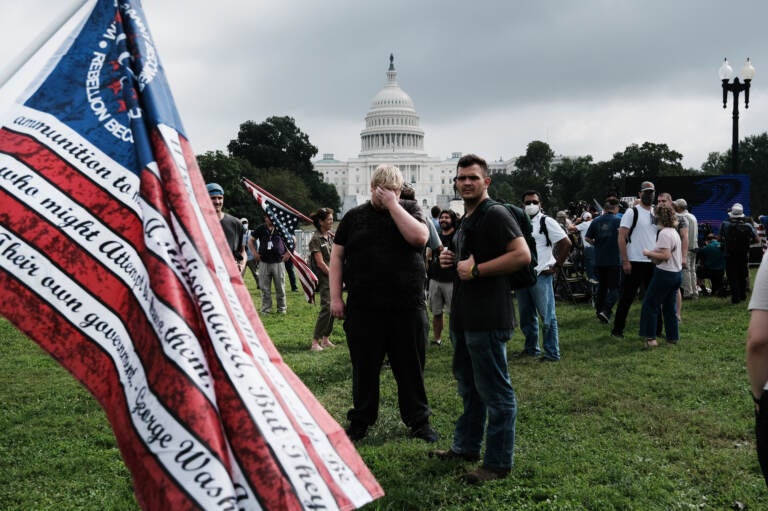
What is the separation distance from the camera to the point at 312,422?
1.79 meters

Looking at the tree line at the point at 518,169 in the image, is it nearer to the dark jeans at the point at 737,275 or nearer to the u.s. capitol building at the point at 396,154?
the u.s. capitol building at the point at 396,154

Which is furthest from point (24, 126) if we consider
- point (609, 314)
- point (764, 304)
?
point (609, 314)

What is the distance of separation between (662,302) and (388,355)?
4593 mm

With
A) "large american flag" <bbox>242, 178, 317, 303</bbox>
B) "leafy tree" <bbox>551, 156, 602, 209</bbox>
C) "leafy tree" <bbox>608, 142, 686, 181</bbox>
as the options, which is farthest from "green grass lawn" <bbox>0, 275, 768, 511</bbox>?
"leafy tree" <bbox>551, 156, 602, 209</bbox>

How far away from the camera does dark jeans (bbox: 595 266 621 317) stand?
33.7 ft

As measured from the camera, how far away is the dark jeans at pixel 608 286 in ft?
33.7

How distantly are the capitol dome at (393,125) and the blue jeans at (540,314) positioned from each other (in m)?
116

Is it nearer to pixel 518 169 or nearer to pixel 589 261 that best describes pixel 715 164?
pixel 518 169

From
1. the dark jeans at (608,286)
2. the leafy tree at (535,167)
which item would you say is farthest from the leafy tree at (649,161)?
the dark jeans at (608,286)

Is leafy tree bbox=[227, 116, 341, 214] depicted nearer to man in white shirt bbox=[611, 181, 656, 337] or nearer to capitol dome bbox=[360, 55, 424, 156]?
capitol dome bbox=[360, 55, 424, 156]

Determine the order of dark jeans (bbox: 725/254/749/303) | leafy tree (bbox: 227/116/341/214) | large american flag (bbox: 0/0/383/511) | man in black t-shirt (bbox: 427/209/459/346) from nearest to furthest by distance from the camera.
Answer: large american flag (bbox: 0/0/383/511)
man in black t-shirt (bbox: 427/209/459/346)
dark jeans (bbox: 725/254/749/303)
leafy tree (bbox: 227/116/341/214)

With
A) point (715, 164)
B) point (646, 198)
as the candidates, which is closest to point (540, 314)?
point (646, 198)

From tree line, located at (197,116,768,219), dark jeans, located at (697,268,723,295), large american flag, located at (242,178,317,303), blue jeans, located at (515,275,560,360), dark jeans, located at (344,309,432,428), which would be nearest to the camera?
dark jeans, located at (344,309,432,428)

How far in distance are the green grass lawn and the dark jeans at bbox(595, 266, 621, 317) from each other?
2071 mm
